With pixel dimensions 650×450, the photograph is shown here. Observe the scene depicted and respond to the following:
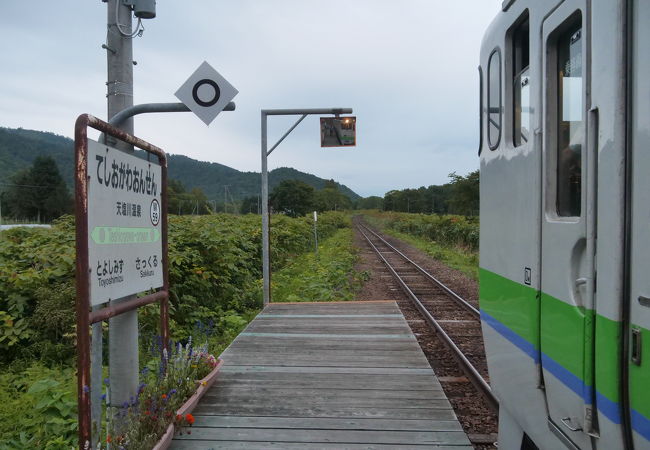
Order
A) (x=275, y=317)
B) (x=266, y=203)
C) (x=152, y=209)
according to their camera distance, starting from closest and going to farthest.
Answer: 1. (x=152, y=209)
2. (x=275, y=317)
3. (x=266, y=203)

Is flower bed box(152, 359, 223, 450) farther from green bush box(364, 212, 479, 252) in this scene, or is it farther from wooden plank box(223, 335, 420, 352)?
green bush box(364, 212, 479, 252)

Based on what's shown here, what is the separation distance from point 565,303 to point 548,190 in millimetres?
543

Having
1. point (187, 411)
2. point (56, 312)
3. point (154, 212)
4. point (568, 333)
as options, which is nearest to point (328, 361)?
point (187, 411)

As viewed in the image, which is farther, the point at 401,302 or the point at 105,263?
the point at 401,302

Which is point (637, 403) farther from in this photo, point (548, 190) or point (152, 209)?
point (152, 209)

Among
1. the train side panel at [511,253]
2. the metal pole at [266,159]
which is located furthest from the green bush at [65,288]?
the train side panel at [511,253]

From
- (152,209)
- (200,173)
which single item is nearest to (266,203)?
(152,209)

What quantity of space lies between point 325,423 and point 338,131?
6001mm

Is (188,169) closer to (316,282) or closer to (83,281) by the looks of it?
(316,282)

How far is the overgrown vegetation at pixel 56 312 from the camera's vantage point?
13.5 ft

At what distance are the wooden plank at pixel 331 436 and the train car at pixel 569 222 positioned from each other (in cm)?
48

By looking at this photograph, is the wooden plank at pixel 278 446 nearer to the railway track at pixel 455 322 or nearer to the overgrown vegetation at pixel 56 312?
the overgrown vegetation at pixel 56 312

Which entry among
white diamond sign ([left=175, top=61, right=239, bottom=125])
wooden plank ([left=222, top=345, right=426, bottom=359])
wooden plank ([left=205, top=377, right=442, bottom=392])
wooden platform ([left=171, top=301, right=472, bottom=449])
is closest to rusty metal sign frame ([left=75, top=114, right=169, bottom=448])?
wooden platform ([left=171, top=301, right=472, bottom=449])

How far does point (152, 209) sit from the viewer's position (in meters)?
3.52
